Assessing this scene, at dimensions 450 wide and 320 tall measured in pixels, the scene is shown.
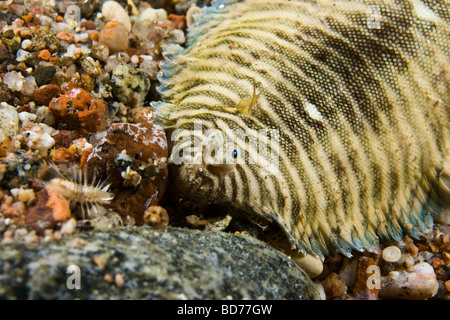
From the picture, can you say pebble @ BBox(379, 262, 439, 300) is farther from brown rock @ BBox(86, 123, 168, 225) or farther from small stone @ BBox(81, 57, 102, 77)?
small stone @ BBox(81, 57, 102, 77)

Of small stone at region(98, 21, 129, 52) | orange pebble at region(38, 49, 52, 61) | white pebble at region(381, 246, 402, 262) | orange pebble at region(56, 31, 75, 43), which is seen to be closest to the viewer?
white pebble at region(381, 246, 402, 262)

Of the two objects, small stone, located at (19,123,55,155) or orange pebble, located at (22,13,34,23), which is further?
orange pebble, located at (22,13,34,23)

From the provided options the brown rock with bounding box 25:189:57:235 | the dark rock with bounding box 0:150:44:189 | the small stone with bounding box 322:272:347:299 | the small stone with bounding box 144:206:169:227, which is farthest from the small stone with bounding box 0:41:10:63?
the small stone with bounding box 322:272:347:299

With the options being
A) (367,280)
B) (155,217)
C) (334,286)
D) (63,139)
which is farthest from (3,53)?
(367,280)

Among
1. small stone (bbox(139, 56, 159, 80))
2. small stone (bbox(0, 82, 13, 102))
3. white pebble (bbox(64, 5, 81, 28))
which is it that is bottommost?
small stone (bbox(0, 82, 13, 102))

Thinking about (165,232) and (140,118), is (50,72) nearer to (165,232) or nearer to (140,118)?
(140,118)

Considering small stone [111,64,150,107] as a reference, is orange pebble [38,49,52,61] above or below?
above

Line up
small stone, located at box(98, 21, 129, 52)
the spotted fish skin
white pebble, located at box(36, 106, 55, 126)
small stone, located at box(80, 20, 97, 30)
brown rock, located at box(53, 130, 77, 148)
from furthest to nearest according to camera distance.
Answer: small stone, located at box(80, 20, 97, 30) → small stone, located at box(98, 21, 129, 52) → white pebble, located at box(36, 106, 55, 126) → brown rock, located at box(53, 130, 77, 148) → the spotted fish skin

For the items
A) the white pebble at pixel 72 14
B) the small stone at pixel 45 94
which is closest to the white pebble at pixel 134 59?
the white pebble at pixel 72 14

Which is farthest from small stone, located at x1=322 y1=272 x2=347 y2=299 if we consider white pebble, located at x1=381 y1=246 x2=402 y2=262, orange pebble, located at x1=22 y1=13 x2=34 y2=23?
orange pebble, located at x1=22 y1=13 x2=34 y2=23
